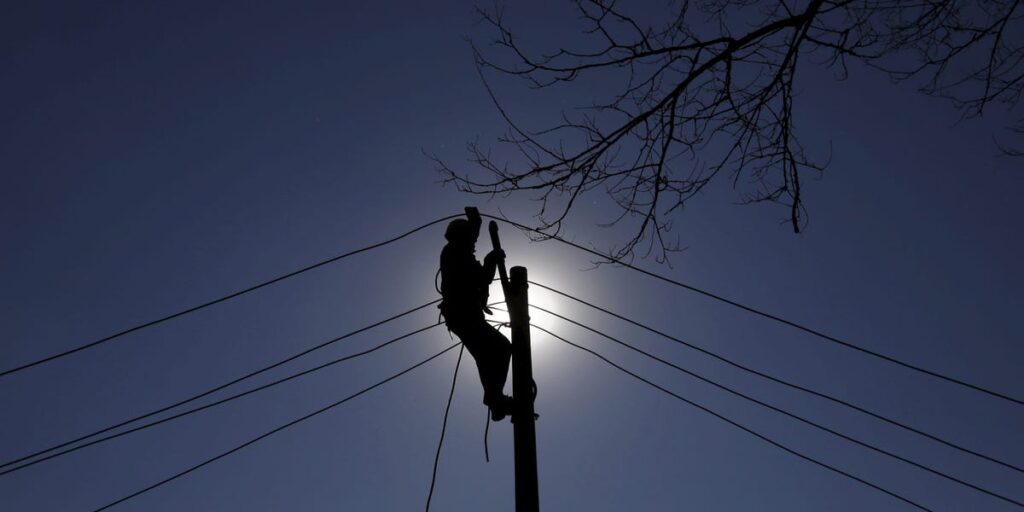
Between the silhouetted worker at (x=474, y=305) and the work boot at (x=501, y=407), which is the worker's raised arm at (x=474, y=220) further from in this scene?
the work boot at (x=501, y=407)

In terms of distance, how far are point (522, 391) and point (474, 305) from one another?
851mm

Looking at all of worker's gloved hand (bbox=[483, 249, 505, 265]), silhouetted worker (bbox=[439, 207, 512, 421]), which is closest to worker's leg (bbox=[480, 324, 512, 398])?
silhouetted worker (bbox=[439, 207, 512, 421])

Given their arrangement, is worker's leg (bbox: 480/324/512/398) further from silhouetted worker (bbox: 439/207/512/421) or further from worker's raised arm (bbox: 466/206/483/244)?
worker's raised arm (bbox: 466/206/483/244)

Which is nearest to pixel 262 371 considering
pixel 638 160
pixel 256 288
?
pixel 256 288

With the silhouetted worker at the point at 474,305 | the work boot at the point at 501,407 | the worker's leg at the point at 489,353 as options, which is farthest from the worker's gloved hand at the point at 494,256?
the work boot at the point at 501,407

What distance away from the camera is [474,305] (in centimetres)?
557

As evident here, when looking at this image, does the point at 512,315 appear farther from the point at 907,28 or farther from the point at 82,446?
the point at 82,446

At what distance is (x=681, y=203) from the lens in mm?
4441

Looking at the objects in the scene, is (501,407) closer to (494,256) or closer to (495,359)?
(495,359)

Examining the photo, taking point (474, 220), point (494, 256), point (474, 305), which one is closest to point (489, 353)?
point (474, 305)

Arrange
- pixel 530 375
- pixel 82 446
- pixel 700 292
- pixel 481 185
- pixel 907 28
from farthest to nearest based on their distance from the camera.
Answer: pixel 82 446
pixel 700 292
pixel 530 375
pixel 481 185
pixel 907 28

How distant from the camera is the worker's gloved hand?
5.64 meters

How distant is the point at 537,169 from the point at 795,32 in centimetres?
164

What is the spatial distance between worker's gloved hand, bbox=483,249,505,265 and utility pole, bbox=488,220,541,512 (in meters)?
0.04
